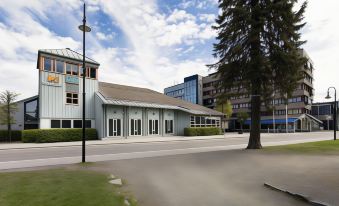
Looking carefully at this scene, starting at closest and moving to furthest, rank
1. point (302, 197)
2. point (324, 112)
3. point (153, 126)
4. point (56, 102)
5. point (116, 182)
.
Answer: point (302, 197), point (116, 182), point (56, 102), point (153, 126), point (324, 112)

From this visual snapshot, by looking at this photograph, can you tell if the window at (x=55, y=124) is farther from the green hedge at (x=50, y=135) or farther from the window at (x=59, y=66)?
the window at (x=59, y=66)

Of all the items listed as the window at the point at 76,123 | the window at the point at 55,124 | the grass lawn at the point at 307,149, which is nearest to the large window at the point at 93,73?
the window at the point at 76,123

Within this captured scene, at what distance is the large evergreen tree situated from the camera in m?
16.3

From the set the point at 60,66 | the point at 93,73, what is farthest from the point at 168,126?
the point at 60,66

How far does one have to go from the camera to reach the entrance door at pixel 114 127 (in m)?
29.8

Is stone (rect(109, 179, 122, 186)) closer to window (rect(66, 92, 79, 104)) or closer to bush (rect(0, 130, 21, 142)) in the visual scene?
window (rect(66, 92, 79, 104))

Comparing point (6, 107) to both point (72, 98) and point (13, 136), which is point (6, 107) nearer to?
point (13, 136)

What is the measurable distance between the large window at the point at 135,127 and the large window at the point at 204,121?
10.5 metres

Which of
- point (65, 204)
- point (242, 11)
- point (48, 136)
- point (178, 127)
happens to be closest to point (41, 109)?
point (48, 136)

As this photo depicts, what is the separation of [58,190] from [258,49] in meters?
15.4

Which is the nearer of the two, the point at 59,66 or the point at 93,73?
the point at 59,66

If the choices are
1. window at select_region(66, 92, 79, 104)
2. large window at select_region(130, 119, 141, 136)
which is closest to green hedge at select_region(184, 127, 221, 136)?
large window at select_region(130, 119, 141, 136)

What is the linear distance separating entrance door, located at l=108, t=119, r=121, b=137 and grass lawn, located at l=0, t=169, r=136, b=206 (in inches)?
842

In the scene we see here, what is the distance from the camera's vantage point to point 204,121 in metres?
42.0
